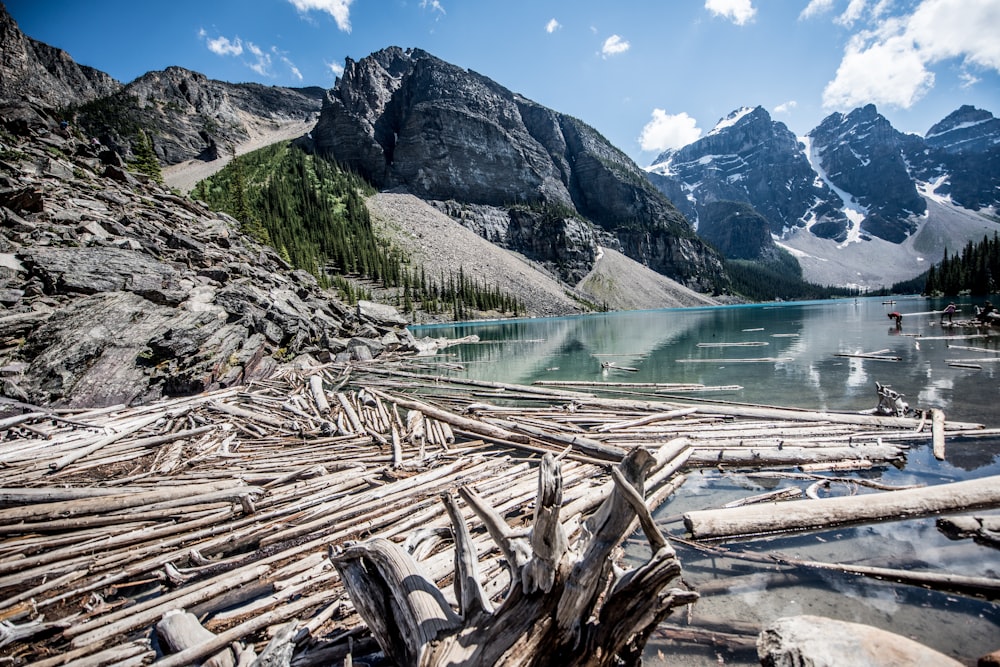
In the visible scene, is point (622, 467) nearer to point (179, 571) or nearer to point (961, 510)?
point (179, 571)

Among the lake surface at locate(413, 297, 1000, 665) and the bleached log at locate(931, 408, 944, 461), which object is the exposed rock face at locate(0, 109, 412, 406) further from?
the bleached log at locate(931, 408, 944, 461)

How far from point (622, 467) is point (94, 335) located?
1924 cm

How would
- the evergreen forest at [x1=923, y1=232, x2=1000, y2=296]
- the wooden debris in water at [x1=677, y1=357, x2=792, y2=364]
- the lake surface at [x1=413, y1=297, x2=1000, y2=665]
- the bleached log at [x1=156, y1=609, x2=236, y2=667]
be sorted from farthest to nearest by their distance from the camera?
1. the evergreen forest at [x1=923, y1=232, x2=1000, y2=296]
2. the wooden debris in water at [x1=677, y1=357, x2=792, y2=364]
3. the lake surface at [x1=413, y1=297, x2=1000, y2=665]
4. the bleached log at [x1=156, y1=609, x2=236, y2=667]

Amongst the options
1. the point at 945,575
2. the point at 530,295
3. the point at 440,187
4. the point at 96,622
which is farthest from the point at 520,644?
the point at 440,187

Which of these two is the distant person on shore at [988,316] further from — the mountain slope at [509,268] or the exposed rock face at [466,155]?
the exposed rock face at [466,155]

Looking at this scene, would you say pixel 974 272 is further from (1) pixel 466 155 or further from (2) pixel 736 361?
(1) pixel 466 155

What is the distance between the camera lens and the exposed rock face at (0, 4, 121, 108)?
117 metres

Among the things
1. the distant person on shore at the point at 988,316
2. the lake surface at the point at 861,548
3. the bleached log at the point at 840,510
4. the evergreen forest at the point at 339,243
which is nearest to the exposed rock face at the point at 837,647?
the lake surface at the point at 861,548

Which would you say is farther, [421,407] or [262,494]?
[421,407]

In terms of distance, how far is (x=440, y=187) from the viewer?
157500mm

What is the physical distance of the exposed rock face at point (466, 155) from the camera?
15500 centimetres

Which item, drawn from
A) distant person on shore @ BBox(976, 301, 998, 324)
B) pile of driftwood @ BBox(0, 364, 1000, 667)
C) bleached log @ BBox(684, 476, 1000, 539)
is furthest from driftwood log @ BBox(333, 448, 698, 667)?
distant person on shore @ BBox(976, 301, 998, 324)

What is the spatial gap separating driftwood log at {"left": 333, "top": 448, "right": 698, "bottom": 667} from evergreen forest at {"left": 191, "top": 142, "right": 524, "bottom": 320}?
78506 millimetres

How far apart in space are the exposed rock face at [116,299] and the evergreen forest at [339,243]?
154 ft
